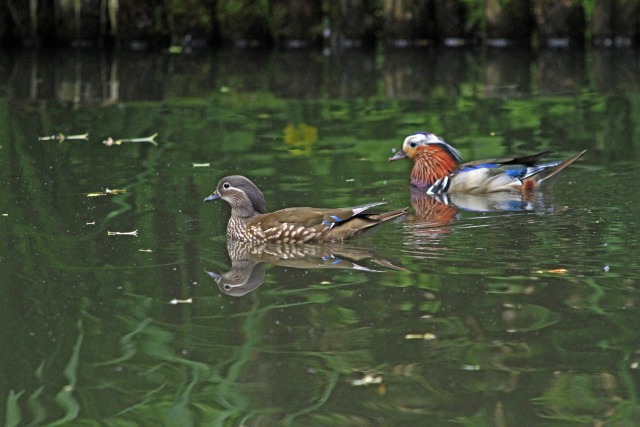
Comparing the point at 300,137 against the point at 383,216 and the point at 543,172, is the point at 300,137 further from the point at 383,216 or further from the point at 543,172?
the point at 383,216

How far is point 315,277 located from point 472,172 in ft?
9.92

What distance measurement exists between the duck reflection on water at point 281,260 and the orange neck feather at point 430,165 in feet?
7.24

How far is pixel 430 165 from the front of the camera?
10.2m

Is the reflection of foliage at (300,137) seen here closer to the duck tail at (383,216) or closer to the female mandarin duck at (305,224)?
the female mandarin duck at (305,224)

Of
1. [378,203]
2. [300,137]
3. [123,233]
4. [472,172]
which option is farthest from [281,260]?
[300,137]

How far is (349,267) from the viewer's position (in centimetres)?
734

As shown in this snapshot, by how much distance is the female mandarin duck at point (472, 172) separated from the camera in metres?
9.61

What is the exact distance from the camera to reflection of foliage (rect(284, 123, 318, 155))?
11070 mm

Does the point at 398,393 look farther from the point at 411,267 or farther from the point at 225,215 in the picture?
the point at 225,215

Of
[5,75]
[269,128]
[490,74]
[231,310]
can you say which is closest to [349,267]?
[231,310]

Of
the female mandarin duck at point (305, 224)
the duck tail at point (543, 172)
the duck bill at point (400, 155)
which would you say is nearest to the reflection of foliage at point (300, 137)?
the duck bill at point (400, 155)

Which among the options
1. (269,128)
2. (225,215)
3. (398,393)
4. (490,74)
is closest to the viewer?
(398,393)

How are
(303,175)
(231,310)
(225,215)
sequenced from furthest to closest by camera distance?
(303,175) → (225,215) → (231,310)

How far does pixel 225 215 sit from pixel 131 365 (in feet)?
11.2
